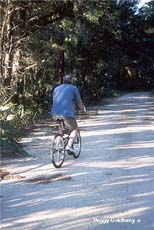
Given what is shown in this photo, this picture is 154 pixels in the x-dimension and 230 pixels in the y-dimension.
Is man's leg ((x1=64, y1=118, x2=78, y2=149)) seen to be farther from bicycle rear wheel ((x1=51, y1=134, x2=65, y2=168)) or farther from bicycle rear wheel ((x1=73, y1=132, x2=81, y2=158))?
bicycle rear wheel ((x1=73, y1=132, x2=81, y2=158))

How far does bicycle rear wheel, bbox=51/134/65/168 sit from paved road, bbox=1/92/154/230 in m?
0.16

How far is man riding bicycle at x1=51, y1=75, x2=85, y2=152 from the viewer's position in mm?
10812

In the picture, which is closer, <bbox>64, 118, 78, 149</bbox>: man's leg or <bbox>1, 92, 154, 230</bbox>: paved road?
<bbox>1, 92, 154, 230</bbox>: paved road

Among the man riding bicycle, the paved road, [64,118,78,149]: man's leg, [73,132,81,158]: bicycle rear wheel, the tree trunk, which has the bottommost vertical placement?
the paved road

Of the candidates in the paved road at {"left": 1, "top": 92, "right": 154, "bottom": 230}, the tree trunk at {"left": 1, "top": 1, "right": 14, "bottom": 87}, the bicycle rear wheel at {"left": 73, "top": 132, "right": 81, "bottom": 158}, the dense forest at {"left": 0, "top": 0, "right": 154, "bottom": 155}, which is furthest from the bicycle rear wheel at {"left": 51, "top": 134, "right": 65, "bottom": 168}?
the tree trunk at {"left": 1, "top": 1, "right": 14, "bottom": 87}

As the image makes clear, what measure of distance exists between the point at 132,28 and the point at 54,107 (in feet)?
159

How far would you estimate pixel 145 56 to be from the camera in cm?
5653

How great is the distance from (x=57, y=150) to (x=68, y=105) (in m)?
1.00

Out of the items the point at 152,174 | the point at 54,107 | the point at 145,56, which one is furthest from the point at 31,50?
the point at 145,56

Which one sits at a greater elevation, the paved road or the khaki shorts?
the khaki shorts

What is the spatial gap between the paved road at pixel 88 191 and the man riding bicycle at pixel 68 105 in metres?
0.69

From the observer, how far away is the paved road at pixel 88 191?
671 centimetres

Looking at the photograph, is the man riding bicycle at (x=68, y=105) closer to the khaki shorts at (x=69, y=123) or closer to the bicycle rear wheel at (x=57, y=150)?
the khaki shorts at (x=69, y=123)

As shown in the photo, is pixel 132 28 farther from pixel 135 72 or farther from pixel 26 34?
pixel 26 34
